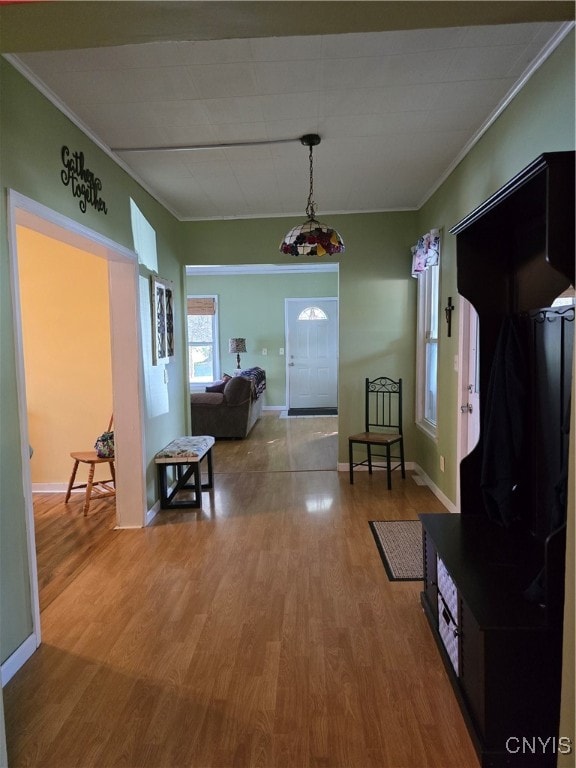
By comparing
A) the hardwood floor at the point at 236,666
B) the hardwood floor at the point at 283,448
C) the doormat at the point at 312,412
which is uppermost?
the doormat at the point at 312,412

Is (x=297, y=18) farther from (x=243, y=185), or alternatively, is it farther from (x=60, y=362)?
(x=60, y=362)

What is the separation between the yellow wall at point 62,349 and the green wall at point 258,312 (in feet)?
14.4

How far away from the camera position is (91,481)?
3848 mm

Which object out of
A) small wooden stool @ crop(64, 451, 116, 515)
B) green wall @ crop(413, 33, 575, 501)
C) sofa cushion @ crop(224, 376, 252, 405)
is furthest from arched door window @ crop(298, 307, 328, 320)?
small wooden stool @ crop(64, 451, 116, 515)

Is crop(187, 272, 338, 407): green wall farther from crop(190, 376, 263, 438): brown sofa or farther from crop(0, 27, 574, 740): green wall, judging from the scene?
crop(0, 27, 574, 740): green wall

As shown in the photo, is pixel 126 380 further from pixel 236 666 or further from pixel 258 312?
pixel 258 312

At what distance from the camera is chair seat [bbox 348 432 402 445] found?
4.39 meters

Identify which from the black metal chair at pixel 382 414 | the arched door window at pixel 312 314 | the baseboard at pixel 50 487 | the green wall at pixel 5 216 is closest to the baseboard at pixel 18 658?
the green wall at pixel 5 216

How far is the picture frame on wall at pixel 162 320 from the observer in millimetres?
3830

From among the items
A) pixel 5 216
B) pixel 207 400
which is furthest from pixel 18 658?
pixel 207 400

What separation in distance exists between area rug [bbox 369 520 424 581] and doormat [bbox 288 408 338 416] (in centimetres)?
481

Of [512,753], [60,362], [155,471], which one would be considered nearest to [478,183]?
[512,753]

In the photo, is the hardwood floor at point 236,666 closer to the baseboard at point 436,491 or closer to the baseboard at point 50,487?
the baseboard at point 436,491

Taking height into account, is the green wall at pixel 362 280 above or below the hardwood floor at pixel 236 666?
above
